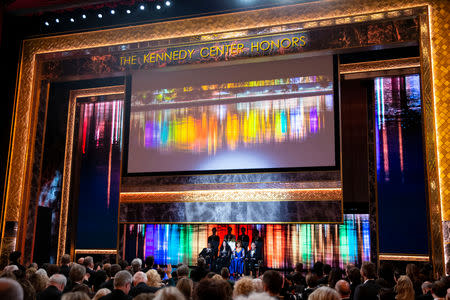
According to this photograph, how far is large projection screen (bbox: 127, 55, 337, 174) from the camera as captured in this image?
10.1m

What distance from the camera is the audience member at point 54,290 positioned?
413cm

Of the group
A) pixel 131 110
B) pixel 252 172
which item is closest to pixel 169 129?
pixel 131 110

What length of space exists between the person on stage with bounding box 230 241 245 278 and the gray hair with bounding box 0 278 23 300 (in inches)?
347

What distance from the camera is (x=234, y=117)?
10.7 metres

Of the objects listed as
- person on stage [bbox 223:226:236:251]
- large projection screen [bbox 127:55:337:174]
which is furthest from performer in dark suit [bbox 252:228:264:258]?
large projection screen [bbox 127:55:337:174]

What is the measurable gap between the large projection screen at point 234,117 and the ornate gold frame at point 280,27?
0.93 metres

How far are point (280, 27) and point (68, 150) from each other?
269 inches

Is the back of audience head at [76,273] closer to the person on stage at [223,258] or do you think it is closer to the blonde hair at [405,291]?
the blonde hair at [405,291]

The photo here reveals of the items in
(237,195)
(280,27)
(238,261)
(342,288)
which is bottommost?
(238,261)

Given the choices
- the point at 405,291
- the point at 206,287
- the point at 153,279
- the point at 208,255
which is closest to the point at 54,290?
the point at 153,279

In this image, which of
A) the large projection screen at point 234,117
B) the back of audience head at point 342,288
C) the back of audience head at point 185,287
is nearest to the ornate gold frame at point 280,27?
the large projection screen at point 234,117

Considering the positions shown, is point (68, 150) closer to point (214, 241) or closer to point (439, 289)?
point (214, 241)

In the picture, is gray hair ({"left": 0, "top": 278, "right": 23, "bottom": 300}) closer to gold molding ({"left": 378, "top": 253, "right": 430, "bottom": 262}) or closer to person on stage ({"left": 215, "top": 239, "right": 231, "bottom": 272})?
person on stage ({"left": 215, "top": 239, "right": 231, "bottom": 272})

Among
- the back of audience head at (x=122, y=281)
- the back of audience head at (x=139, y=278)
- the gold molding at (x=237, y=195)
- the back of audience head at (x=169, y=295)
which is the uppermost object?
the gold molding at (x=237, y=195)
